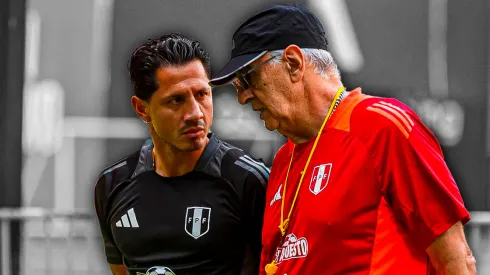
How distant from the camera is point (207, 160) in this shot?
2521mm

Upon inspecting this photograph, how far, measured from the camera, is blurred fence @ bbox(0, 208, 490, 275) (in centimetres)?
462

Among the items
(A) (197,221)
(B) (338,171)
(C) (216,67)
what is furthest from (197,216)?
(C) (216,67)

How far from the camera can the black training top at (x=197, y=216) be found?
241 centimetres

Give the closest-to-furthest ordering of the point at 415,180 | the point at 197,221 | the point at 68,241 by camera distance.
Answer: the point at 415,180 → the point at 197,221 → the point at 68,241

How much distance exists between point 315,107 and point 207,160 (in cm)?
67

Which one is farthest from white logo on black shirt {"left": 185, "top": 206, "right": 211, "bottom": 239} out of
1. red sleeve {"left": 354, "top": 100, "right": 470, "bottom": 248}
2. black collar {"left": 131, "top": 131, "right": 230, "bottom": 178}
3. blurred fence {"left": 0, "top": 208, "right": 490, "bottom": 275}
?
blurred fence {"left": 0, "top": 208, "right": 490, "bottom": 275}

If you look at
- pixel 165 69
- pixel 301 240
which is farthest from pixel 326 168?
pixel 165 69

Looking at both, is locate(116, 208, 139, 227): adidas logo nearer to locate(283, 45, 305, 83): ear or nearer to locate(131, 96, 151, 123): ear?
locate(131, 96, 151, 123): ear

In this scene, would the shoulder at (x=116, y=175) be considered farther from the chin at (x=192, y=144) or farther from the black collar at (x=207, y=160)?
the chin at (x=192, y=144)

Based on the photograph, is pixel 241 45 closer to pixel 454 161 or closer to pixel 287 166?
pixel 287 166

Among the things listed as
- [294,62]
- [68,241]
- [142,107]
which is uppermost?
[294,62]

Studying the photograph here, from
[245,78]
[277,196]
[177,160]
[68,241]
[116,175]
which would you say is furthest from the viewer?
[68,241]

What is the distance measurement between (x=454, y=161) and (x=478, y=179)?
7.3 inches

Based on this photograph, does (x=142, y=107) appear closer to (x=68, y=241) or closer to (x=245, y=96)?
(x=245, y=96)
